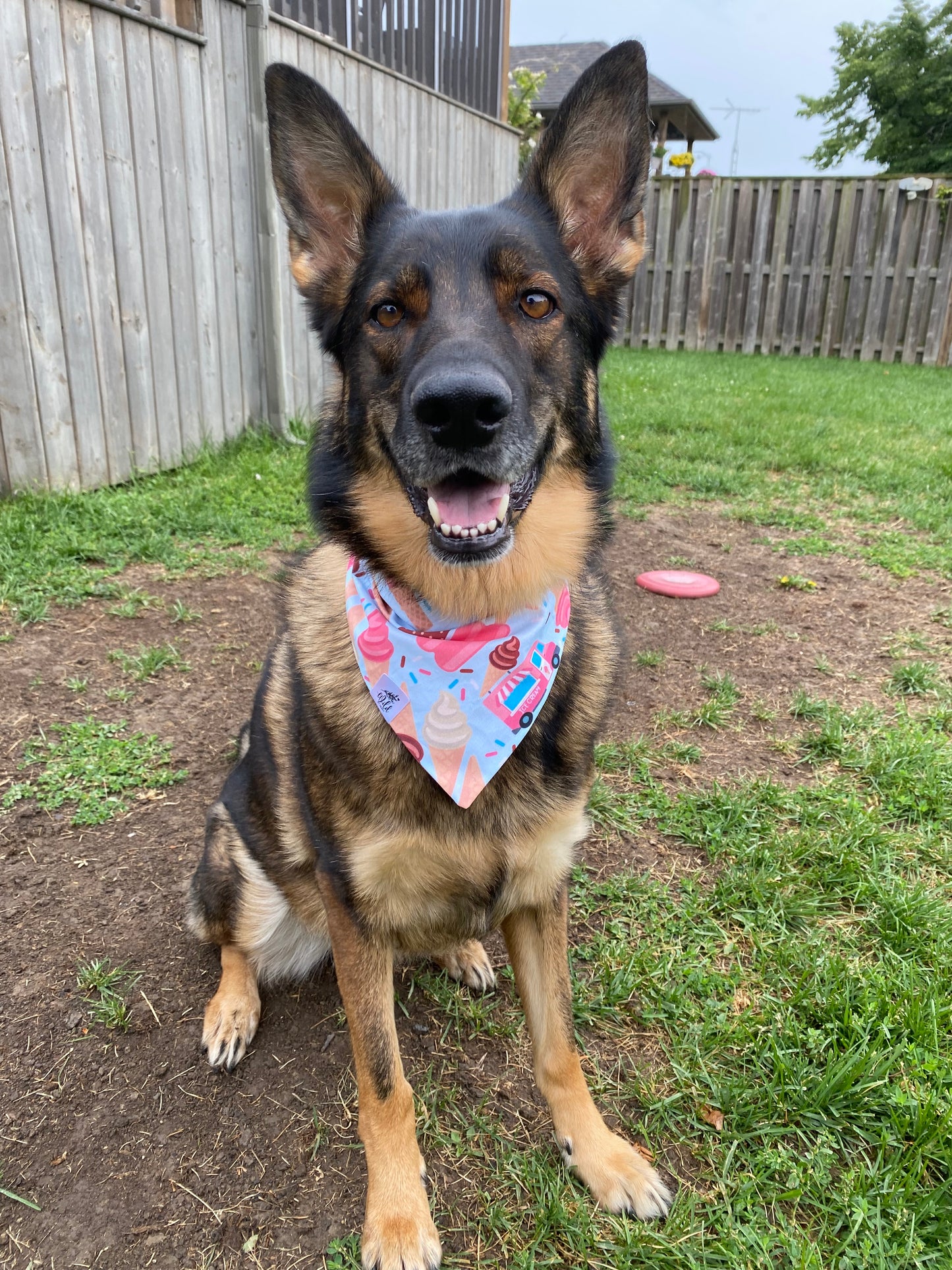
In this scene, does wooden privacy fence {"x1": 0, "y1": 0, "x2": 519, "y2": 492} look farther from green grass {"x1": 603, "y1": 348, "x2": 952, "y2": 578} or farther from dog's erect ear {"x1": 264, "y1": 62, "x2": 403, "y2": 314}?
green grass {"x1": 603, "y1": 348, "x2": 952, "y2": 578}

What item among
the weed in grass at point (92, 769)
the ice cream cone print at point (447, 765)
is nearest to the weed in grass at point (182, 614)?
the weed in grass at point (92, 769)

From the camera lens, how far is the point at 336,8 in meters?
7.27

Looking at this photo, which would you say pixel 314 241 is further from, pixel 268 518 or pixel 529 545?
pixel 268 518

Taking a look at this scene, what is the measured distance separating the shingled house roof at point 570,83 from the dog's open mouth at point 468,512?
20.5m

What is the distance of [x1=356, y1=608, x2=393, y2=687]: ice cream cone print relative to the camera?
2033mm

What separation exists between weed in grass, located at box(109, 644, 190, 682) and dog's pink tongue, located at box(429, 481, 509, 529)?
244 cm

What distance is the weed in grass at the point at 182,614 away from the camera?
14.3 feet

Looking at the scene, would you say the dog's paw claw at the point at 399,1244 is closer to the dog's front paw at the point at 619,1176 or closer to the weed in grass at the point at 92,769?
the dog's front paw at the point at 619,1176

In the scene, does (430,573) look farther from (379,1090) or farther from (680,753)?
(680,753)

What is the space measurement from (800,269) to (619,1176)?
16386 mm

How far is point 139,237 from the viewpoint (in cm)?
567

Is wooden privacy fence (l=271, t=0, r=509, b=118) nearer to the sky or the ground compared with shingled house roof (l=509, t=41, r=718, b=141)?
nearer to the ground

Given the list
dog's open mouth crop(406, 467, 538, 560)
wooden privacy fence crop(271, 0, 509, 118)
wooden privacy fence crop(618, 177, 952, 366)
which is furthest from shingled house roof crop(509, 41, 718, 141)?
dog's open mouth crop(406, 467, 538, 560)

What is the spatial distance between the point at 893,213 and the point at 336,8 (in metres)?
11.2
